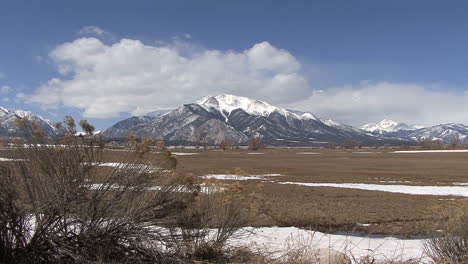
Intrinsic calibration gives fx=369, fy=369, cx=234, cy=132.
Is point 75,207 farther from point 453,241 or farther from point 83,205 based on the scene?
point 453,241

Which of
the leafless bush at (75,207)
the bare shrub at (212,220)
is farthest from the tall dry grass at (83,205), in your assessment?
the bare shrub at (212,220)

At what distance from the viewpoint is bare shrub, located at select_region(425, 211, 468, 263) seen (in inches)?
277

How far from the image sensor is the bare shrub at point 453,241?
23.1ft

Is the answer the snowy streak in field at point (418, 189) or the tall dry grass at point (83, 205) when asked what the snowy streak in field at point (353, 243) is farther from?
the snowy streak in field at point (418, 189)

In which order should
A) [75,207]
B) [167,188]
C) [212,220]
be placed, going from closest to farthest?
[75,207]
[167,188]
[212,220]

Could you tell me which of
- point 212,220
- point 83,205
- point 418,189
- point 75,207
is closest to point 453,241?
point 212,220

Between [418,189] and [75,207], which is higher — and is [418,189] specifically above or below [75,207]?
below

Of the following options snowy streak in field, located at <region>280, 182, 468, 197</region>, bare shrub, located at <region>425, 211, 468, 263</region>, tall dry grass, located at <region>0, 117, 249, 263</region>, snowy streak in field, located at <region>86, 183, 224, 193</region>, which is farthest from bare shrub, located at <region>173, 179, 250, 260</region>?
snowy streak in field, located at <region>280, 182, 468, 197</region>

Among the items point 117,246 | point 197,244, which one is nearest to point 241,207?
point 197,244

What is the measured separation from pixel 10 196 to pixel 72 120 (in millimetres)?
1367

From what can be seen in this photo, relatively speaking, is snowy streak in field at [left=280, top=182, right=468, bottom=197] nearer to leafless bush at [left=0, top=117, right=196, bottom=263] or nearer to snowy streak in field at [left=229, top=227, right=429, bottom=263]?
Answer: snowy streak in field at [left=229, top=227, right=429, bottom=263]

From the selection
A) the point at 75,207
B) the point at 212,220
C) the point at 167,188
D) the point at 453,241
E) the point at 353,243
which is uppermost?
the point at 167,188

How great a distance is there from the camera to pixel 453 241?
729 cm

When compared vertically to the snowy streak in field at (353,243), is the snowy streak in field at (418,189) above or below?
below
